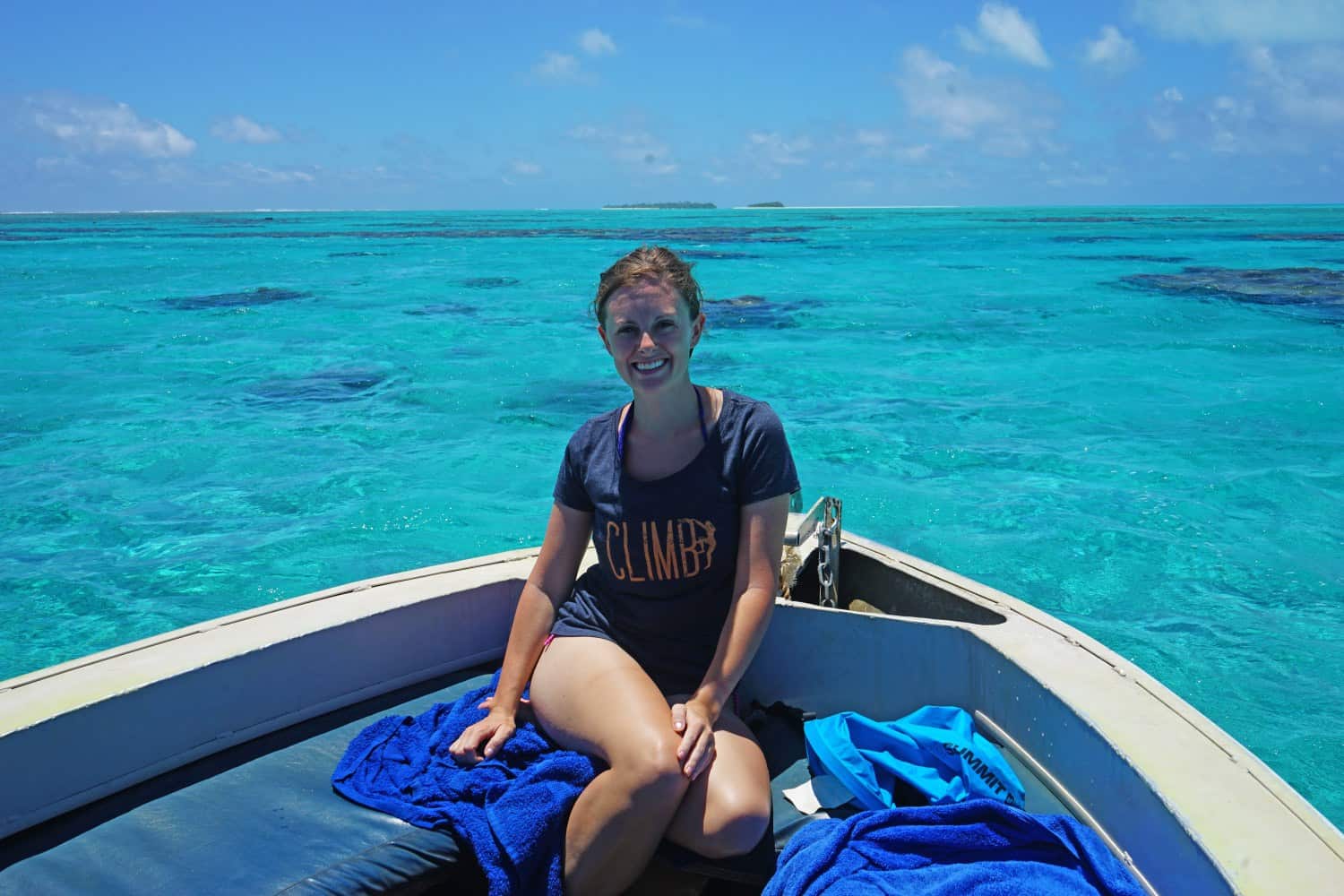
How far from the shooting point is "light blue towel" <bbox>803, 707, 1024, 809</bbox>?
204 centimetres

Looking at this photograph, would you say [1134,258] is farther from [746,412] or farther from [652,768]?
[652,768]

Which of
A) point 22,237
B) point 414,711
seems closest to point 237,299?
point 414,711

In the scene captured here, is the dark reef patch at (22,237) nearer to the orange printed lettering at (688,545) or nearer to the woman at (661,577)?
the woman at (661,577)

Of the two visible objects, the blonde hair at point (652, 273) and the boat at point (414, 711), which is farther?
the blonde hair at point (652, 273)

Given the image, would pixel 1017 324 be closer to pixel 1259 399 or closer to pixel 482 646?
pixel 1259 399

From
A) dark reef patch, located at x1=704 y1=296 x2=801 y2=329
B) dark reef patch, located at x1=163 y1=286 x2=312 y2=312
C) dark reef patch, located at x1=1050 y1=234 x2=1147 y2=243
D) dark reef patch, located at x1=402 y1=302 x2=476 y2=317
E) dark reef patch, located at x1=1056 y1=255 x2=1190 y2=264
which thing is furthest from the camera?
dark reef patch, located at x1=1050 y1=234 x2=1147 y2=243

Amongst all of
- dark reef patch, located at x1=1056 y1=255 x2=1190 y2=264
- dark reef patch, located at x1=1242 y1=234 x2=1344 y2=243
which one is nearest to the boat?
dark reef patch, located at x1=1056 y1=255 x2=1190 y2=264

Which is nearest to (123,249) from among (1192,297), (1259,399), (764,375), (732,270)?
(732,270)

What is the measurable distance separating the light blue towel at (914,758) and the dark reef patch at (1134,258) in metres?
30.6

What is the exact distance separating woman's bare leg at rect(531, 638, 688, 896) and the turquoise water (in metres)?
3.88

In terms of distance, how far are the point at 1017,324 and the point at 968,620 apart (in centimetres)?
1609

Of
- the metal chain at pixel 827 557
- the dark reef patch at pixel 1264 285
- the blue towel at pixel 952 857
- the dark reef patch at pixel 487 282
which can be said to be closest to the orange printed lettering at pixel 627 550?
the blue towel at pixel 952 857

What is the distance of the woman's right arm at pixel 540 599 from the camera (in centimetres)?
221

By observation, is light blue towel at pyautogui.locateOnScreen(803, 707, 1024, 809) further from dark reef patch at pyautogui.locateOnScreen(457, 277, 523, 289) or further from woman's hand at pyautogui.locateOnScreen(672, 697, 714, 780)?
dark reef patch at pyautogui.locateOnScreen(457, 277, 523, 289)
